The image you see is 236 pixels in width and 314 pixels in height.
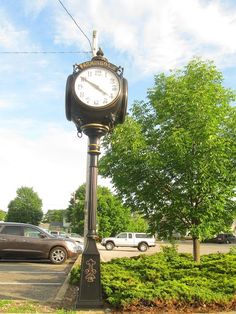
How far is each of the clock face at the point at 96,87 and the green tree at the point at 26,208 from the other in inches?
4140

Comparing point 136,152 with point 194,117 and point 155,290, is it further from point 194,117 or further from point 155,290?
point 155,290

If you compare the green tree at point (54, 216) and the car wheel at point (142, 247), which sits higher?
the green tree at point (54, 216)

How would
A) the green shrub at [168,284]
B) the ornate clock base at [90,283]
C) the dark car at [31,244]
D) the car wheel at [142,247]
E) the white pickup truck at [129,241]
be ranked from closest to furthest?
the green shrub at [168,284] < the ornate clock base at [90,283] < the dark car at [31,244] < the car wheel at [142,247] < the white pickup truck at [129,241]

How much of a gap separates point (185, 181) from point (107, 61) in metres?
4.65

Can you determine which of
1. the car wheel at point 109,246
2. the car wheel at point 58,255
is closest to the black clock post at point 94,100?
the car wheel at point 58,255

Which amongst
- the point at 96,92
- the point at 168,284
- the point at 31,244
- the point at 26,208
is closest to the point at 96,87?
the point at 96,92

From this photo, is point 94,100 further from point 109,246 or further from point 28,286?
point 109,246

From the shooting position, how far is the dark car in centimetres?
1517

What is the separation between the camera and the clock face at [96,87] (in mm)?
6754

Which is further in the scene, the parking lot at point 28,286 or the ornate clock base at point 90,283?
the parking lot at point 28,286

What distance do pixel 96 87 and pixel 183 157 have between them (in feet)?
13.3

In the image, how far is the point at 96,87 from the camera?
6.79m

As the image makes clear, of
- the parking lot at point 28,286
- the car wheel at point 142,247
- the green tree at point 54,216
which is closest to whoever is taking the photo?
the parking lot at point 28,286

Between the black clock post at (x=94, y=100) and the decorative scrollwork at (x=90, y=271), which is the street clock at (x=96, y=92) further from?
the decorative scrollwork at (x=90, y=271)
